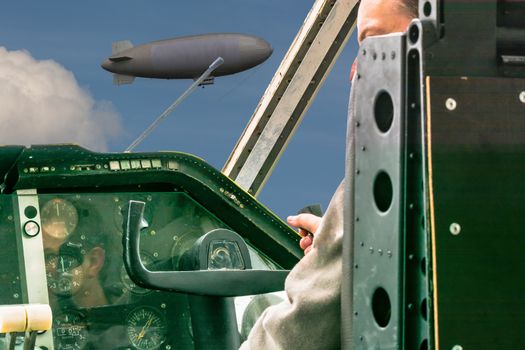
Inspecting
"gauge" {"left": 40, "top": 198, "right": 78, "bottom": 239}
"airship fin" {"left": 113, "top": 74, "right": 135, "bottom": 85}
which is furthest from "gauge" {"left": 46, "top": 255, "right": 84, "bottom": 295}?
"airship fin" {"left": 113, "top": 74, "right": 135, "bottom": 85}

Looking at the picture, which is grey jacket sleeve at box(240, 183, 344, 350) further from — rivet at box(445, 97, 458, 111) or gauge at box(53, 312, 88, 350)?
gauge at box(53, 312, 88, 350)

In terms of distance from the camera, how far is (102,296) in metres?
5.63

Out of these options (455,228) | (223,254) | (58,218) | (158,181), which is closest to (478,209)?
(455,228)

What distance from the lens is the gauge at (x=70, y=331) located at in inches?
214

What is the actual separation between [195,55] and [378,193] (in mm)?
26312

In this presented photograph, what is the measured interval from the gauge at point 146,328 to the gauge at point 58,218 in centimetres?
53

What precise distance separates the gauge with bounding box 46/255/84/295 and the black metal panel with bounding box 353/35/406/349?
11.2 feet

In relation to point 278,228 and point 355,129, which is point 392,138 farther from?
point 278,228

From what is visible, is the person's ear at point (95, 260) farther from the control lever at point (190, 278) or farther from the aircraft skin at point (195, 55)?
the aircraft skin at point (195, 55)

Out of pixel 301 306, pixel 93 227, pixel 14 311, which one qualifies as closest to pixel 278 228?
pixel 93 227

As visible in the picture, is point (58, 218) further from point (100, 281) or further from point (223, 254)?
point (223, 254)

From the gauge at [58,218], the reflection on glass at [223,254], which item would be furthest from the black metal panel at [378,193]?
→ the gauge at [58,218]

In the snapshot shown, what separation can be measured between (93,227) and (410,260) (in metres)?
3.65

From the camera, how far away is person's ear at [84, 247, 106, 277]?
562 cm
